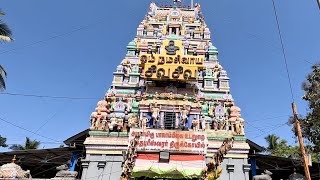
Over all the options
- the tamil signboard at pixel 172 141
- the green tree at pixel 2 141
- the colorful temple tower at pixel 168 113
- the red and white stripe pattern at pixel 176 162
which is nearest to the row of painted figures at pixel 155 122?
the colorful temple tower at pixel 168 113

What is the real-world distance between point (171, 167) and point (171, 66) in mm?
8504

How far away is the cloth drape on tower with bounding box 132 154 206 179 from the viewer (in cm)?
1803

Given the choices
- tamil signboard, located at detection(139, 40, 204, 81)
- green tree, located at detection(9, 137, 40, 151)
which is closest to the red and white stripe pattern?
tamil signboard, located at detection(139, 40, 204, 81)

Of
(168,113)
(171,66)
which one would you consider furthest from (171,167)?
(171,66)

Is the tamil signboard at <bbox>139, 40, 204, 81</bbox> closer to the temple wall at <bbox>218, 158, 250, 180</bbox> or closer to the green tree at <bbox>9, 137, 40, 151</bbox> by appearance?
the temple wall at <bbox>218, 158, 250, 180</bbox>

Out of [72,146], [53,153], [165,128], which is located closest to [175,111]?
[165,128]

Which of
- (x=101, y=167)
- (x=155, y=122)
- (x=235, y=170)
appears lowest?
(x=101, y=167)

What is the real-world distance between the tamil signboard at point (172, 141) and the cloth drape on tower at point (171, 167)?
45 cm

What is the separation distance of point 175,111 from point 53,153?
10011 millimetres

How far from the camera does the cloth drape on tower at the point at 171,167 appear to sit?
710 inches

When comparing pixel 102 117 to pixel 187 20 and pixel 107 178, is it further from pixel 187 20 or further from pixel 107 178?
pixel 187 20

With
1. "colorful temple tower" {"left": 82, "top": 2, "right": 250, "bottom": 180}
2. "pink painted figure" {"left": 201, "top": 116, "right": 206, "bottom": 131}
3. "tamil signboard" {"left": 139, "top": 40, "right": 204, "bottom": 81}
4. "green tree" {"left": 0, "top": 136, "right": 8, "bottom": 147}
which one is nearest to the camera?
"colorful temple tower" {"left": 82, "top": 2, "right": 250, "bottom": 180}

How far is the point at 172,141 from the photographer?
19.5m

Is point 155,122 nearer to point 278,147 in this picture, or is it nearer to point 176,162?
point 176,162
